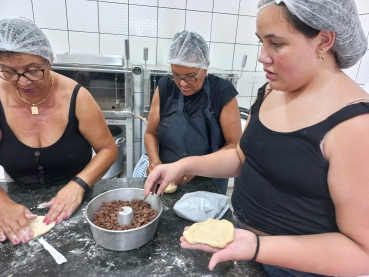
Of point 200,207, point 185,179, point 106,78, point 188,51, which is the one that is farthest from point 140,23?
point 200,207

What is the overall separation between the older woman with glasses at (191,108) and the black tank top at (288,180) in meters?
0.59

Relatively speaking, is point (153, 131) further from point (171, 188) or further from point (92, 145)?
point (171, 188)

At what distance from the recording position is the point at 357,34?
640mm

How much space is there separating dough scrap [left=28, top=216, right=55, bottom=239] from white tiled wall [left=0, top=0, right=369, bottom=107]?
7.40ft

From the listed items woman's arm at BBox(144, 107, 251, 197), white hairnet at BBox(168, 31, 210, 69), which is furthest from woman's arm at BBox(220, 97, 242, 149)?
woman's arm at BBox(144, 107, 251, 197)

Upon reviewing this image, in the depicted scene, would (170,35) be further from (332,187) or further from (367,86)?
(332,187)

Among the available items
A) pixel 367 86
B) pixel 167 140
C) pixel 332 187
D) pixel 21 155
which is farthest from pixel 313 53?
pixel 367 86

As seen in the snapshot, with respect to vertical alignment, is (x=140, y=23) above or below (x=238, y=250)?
above

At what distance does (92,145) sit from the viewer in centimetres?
138

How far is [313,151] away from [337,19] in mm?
353

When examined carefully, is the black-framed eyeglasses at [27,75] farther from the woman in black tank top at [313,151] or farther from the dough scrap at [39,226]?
the woman in black tank top at [313,151]

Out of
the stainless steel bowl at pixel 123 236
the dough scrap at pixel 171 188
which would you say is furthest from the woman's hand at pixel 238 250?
the dough scrap at pixel 171 188

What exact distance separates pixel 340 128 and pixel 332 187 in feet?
0.50

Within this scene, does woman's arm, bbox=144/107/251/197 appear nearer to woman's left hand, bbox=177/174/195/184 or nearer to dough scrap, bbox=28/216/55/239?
woman's left hand, bbox=177/174/195/184
